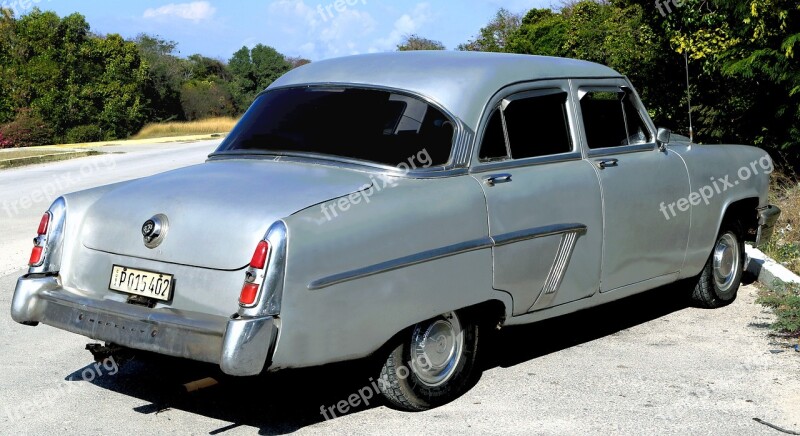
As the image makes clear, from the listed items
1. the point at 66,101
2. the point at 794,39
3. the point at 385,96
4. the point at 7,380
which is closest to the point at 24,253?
the point at 7,380

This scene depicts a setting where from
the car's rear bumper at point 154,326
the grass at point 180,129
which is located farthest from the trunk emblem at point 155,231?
the grass at point 180,129

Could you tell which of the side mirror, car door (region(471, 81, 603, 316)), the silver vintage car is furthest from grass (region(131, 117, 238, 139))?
car door (region(471, 81, 603, 316))

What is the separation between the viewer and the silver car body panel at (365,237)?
489 cm

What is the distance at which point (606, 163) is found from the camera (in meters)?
6.69

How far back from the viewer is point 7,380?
6164 mm

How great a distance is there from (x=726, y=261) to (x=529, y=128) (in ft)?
8.64

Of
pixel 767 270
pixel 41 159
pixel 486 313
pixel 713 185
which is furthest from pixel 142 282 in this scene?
pixel 41 159

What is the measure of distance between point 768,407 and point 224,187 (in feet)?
9.93

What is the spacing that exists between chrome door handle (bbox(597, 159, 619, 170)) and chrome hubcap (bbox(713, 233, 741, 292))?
1699 mm

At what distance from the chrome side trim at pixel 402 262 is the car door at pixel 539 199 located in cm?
18

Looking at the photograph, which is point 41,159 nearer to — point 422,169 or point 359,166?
point 359,166

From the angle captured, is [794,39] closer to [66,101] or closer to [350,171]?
[350,171]

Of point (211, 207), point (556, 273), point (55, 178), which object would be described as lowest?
point (55, 178)

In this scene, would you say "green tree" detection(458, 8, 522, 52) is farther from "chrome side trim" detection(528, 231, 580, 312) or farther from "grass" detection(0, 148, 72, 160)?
"chrome side trim" detection(528, 231, 580, 312)
